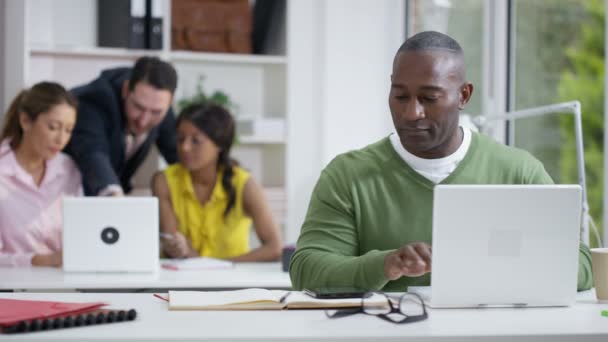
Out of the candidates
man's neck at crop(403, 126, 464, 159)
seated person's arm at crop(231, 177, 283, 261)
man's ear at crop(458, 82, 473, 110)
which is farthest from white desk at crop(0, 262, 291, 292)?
man's ear at crop(458, 82, 473, 110)

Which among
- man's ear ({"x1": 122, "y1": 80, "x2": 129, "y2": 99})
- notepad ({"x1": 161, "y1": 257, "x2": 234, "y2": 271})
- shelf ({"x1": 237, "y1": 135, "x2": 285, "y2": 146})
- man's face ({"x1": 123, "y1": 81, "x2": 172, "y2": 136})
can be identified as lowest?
notepad ({"x1": 161, "y1": 257, "x2": 234, "y2": 271})

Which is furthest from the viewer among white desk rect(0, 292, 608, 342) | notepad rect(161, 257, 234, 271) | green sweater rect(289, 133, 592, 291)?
notepad rect(161, 257, 234, 271)

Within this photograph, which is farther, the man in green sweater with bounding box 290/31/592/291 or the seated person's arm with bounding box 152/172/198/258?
the seated person's arm with bounding box 152/172/198/258

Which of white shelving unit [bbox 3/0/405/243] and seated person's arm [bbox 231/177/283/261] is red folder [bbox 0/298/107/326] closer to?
seated person's arm [bbox 231/177/283/261]

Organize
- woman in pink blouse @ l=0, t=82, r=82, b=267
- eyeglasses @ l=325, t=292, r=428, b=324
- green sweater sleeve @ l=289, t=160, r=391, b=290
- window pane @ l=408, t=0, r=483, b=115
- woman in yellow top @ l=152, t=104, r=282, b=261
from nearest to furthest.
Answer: eyeglasses @ l=325, t=292, r=428, b=324 → green sweater sleeve @ l=289, t=160, r=391, b=290 → woman in pink blouse @ l=0, t=82, r=82, b=267 → woman in yellow top @ l=152, t=104, r=282, b=261 → window pane @ l=408, t=0, r=483, b=115

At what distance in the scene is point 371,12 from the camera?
455cm

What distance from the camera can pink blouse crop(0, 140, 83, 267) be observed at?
3.12 m

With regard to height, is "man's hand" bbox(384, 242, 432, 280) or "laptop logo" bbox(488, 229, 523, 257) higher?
"laptop logo" bbox(488, 229, 523, 257)

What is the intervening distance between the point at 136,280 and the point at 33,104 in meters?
0.93

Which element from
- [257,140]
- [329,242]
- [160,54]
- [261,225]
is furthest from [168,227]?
[329,242]

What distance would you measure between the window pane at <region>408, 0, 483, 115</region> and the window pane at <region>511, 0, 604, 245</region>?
0.85ft

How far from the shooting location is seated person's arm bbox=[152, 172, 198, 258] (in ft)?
10.5

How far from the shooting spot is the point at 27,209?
Result: 3160 millimetres

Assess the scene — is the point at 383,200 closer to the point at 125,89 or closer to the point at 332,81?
the point at 125,89
